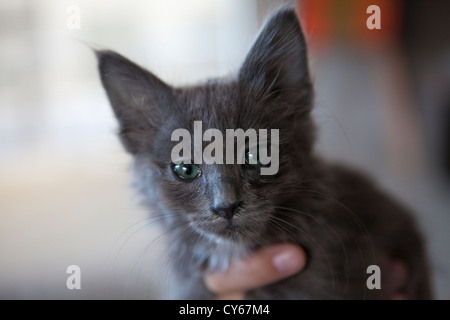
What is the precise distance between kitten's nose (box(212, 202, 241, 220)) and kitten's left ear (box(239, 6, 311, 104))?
0.27 m

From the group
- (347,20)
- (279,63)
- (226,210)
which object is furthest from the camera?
(347,20)

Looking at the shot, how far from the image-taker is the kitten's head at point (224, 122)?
0.74m

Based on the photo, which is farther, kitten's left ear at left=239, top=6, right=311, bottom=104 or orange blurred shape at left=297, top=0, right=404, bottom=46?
orange blurred shape at left=297, top=0, right=404, bottom=46

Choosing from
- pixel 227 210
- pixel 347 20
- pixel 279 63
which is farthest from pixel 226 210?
pixel 347 20

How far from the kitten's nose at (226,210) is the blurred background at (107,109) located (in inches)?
11.5

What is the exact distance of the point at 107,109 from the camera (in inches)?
34.8

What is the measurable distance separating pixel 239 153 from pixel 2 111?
0.64 m

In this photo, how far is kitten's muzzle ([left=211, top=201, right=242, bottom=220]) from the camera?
0.70 metres

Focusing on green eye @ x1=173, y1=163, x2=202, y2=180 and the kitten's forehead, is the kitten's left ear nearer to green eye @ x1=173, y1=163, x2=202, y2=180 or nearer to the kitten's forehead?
the kitten's forehead

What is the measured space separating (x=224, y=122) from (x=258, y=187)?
5.9 inches

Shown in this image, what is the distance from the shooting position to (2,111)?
37.3 inches

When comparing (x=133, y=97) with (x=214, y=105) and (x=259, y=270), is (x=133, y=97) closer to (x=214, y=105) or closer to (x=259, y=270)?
(x=214, y=105)

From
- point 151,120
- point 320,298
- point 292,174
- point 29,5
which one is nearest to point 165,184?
point 151,120

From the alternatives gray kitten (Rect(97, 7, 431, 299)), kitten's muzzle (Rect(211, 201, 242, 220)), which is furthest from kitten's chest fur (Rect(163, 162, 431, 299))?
kitten's muzzle (Rect(211, 201, 242, 220))
